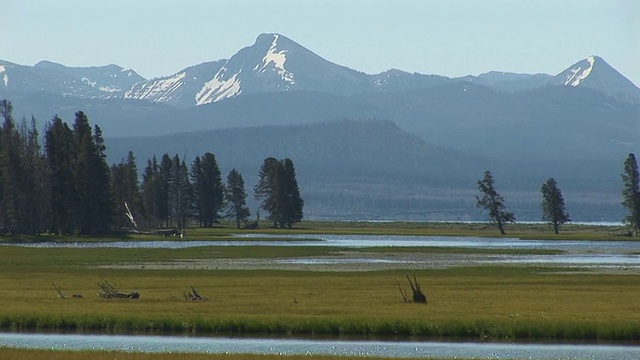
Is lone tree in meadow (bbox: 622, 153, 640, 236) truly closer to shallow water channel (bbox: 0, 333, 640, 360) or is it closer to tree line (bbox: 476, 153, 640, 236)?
tree line (bbox: 476, 153, 640, 236)

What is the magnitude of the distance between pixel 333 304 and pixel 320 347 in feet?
34.7

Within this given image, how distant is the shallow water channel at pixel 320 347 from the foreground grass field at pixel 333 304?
1950 mm

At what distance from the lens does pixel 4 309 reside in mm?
55750

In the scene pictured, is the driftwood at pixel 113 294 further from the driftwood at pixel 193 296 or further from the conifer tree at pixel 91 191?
the conifer tree at pixel 91 191

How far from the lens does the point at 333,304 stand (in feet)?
192

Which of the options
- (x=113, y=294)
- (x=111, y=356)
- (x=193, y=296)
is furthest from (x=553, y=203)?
(x=111, y=356)

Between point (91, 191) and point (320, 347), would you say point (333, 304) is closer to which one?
point (320, 347)

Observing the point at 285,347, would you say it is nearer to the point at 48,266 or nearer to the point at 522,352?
the point at 522,352

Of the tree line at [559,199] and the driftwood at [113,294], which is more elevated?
the tree line at [559,199]

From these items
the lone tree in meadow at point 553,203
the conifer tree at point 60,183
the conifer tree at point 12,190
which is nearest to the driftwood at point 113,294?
the conifer tree at point 12,190

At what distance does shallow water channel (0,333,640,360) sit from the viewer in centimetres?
4609

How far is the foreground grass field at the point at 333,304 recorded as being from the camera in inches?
2032

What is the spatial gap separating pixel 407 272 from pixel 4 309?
31.8 m

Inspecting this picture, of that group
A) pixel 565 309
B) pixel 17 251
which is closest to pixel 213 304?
pixel 565 309
